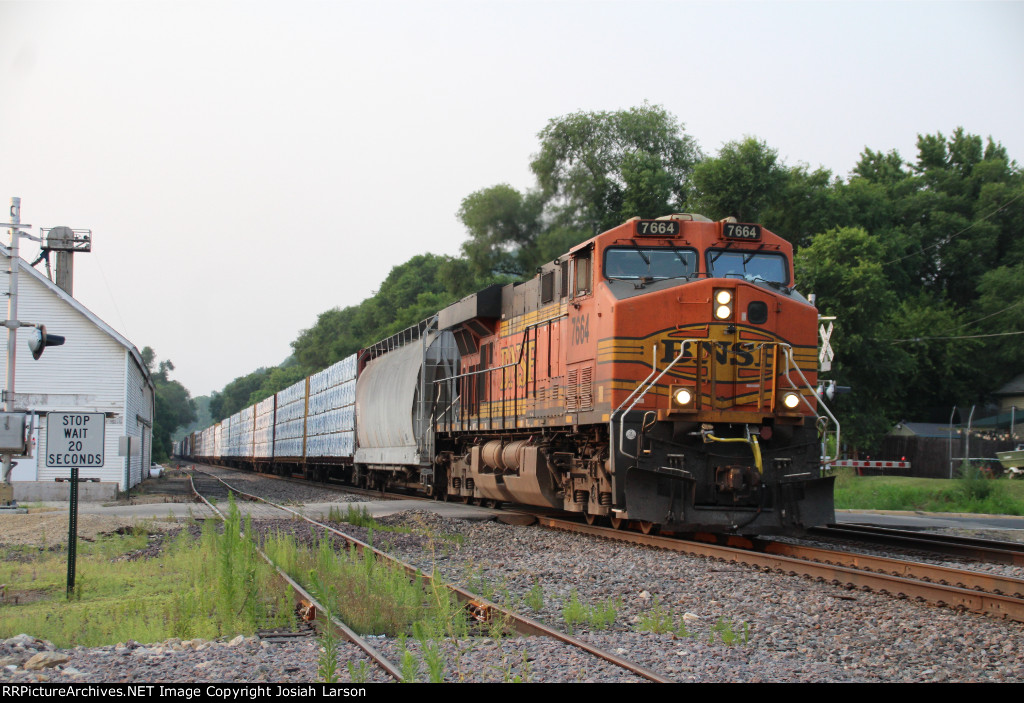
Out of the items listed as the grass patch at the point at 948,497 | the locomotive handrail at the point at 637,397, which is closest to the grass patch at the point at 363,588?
the locomotive handrail at the point at 637,397

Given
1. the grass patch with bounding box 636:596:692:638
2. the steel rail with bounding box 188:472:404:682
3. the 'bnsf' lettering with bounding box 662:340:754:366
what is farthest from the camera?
the 'bnsf' lettering with bounding box 662:340:754:366

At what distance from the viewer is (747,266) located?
1180cm

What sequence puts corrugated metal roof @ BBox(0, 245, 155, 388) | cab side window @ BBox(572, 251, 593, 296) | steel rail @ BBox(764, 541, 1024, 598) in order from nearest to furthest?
steel rail @ BBox(764, 541, 1024, 598)
cab side window @ BBox(572, 251, 593, 296)
corrugated metal roof @ BBox(0, 245, 155, 388)

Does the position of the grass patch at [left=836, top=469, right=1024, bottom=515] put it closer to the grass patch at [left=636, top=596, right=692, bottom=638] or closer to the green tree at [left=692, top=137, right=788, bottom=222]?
the grass patch at [left=636, top=596, right=692, bottom=638]

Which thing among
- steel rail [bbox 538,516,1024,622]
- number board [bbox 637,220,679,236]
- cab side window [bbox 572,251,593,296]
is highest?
number board [bbox 637,220,679,236]

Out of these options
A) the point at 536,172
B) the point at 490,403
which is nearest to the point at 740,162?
the point at 536,172

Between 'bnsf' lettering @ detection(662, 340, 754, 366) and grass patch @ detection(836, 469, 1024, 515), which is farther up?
'bnsf' lettering @ detection(662, 340, 754, 366)

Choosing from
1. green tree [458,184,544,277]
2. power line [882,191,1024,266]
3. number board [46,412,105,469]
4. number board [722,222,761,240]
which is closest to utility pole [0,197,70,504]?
number board [46,412,105,469]

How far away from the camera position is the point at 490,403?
1590 cm

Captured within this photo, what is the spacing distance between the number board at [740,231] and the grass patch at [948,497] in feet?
35.5

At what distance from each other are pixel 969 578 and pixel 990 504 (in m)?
12.5

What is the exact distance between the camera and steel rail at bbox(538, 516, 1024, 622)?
7188 millimetres

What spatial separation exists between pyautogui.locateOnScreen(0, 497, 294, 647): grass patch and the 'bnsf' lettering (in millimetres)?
5219
